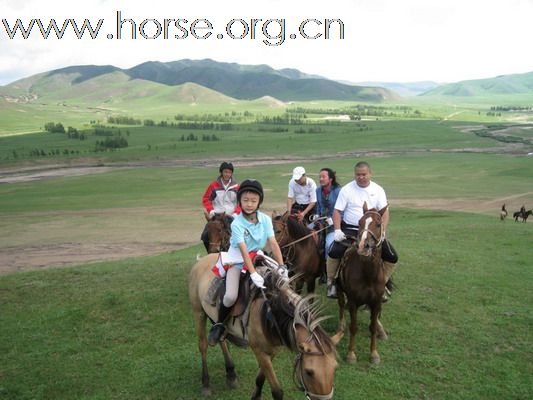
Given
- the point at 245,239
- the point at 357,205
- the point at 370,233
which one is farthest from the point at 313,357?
the point at 357,205

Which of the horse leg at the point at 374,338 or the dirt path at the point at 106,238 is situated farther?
the dirt path at the point at 106,238

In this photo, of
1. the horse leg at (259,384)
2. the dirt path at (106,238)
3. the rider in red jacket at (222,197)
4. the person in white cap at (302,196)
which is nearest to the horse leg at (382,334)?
the horse leg at (259,384)

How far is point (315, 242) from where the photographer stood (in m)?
10.4

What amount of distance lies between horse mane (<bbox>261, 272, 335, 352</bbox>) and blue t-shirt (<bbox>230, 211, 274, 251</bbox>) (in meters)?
0.52

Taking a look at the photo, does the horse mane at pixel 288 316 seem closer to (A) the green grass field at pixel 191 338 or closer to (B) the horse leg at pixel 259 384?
(B) the horse leg at pixel 259 384

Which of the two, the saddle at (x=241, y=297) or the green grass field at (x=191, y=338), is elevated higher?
the saddle at (x=241, y=297)

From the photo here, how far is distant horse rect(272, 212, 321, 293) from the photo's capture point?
10.2 meters

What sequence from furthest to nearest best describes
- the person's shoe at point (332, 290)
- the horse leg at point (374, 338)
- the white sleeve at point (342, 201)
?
1. the person's shoe at point (332, 290)
2. the white sleeve at point (342, 201)
3. the horse leg at point (374, 338)

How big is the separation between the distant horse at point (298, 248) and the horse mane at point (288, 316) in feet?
13.9

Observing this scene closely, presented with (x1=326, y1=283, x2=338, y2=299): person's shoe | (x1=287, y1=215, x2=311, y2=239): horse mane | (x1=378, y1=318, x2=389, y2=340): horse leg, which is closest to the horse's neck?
(x1=326, y1=283, x2=338, y2=299): person's shoe

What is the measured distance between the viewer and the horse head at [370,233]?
724 cm

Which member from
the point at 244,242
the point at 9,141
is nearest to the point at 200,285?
the point at 244,242

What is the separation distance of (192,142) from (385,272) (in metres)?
90.1

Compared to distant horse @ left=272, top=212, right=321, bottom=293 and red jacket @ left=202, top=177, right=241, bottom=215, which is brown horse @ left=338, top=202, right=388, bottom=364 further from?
red jacket @ left=202, top=177, right=241, bottom=215
